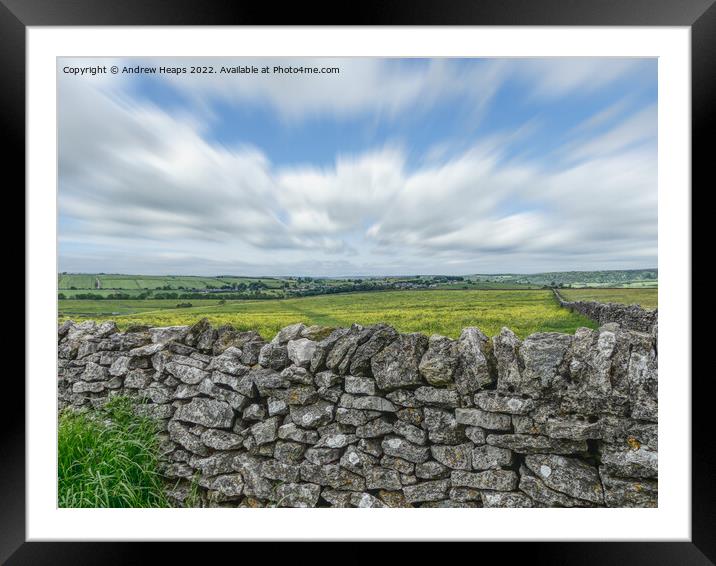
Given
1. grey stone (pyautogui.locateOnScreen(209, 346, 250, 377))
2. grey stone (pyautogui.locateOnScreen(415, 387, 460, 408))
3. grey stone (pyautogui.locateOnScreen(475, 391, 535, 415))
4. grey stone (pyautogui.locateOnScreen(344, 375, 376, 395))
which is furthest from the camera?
grey stone (pyautogui.locateOnScreen(209, 346, 250, 377))

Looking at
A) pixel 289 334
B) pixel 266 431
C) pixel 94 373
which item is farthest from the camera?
pixel 94 373

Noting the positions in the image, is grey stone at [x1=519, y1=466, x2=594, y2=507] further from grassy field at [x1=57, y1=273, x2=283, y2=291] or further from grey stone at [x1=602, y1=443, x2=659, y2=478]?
grassy field at [x1=57, y1=273, x2=283, y2=291]

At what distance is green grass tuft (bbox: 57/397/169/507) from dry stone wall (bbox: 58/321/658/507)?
0.10 meters

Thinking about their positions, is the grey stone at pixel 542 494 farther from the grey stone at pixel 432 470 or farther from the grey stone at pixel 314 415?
the grey stone at pixel 314 415

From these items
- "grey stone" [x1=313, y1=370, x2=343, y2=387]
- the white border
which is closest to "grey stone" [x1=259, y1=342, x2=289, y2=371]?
"grey stone" [x1=313, y1=370, x2=343, y2=387]

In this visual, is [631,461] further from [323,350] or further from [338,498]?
[323,350]

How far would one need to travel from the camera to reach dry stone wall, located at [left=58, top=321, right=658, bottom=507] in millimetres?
1947

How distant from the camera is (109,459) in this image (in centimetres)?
229

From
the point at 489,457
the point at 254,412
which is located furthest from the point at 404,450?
the point at 254,412
